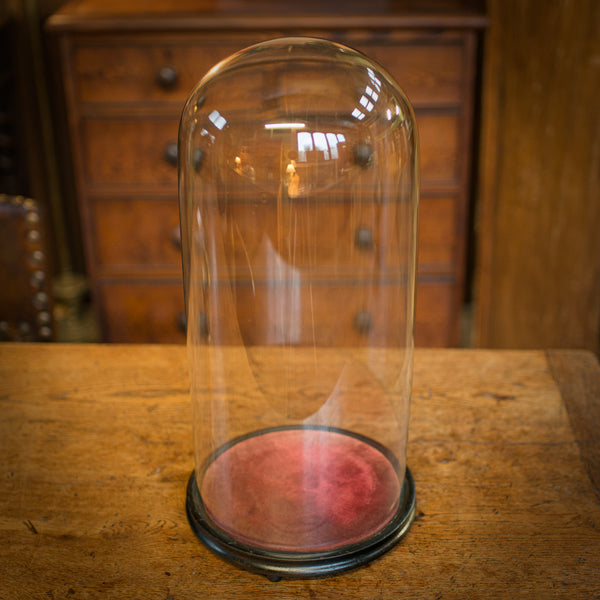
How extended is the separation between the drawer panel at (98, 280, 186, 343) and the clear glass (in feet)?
3.47

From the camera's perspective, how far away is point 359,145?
52cm

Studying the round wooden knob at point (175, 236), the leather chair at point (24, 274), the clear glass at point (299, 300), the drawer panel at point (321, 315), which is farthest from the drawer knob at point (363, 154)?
the round wooden knob at point (175, 236)

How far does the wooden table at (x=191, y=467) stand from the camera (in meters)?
0.42

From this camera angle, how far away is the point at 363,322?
662 mm

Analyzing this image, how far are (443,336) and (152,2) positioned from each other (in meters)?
1.10

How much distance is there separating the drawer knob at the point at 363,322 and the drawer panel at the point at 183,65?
0.99 metres

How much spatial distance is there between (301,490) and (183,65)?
4.09 ft

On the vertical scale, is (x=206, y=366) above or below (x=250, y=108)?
below

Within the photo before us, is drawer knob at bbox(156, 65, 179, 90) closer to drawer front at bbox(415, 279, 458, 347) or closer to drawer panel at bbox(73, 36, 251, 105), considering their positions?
drawer panel at bbox(73, 36, 251, 105)

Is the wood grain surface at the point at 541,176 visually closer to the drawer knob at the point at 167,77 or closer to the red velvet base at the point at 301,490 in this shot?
the drawer knob at the point at 167,77

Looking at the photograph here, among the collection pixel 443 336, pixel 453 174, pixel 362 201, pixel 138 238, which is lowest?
pixel 443 336

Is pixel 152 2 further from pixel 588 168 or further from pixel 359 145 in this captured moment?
pixel 359 145

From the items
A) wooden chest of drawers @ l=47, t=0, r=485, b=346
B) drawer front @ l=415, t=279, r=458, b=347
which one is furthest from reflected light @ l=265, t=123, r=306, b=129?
drawer front @ l=415, t=279, r=458, b=347

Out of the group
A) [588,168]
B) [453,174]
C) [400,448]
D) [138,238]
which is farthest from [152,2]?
[400,448]
